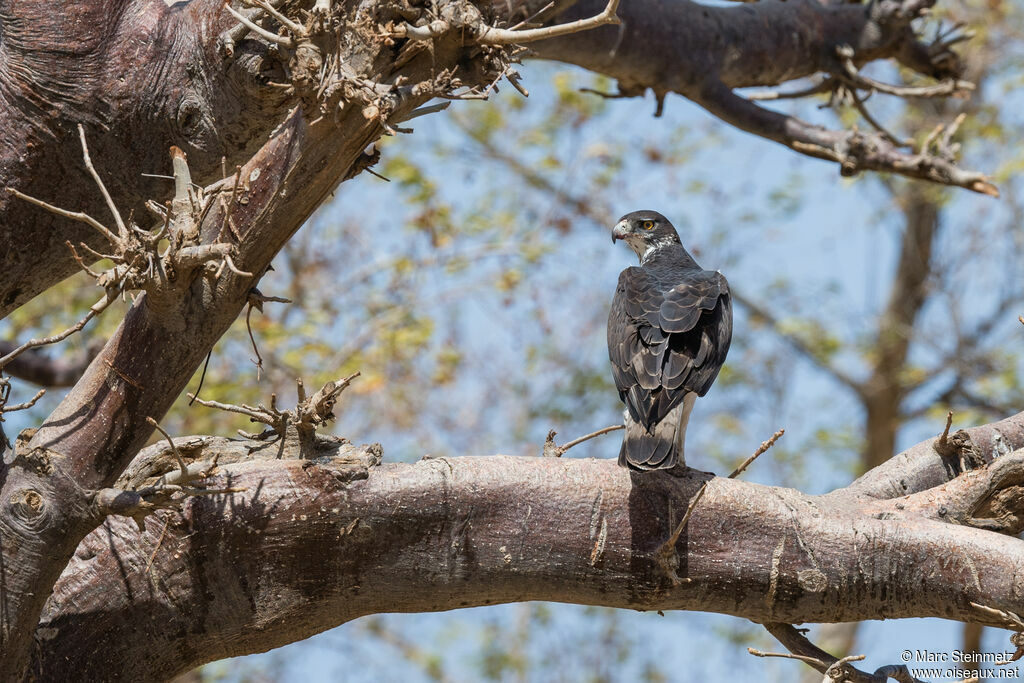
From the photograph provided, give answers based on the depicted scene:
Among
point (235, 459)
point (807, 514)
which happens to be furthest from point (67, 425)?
point (807, 514)

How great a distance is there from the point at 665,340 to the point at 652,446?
2.13 feet

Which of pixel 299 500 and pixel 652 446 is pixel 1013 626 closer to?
pixel 652 446

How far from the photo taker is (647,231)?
5145mm

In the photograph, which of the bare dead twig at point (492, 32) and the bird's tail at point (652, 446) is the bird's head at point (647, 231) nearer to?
the bird's tail at point (652, 446)

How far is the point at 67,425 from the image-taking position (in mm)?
2521

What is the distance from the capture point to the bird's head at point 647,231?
5117mm

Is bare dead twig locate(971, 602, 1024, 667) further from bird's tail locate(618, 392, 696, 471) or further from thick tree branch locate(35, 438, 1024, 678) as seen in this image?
bird's tail locate(618, 392, 696, 471)

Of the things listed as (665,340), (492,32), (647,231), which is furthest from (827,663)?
(647,231)

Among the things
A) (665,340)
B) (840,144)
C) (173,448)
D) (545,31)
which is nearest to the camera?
(173,448)

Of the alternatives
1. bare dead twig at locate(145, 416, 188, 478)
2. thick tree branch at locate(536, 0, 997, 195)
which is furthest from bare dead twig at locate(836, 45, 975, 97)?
bare dead twig at locate(145, 416, 188, 478)

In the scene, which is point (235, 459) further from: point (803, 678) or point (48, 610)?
point (803, 678)

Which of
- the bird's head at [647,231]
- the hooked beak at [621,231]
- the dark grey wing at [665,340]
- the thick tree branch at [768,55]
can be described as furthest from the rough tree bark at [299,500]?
the hooked beak at [621,231]

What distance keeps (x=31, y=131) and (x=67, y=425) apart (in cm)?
94

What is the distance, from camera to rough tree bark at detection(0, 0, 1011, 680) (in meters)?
2.44
